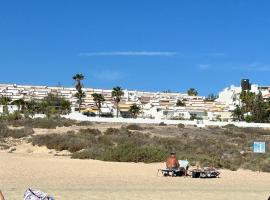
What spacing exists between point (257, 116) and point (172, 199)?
8821 centimetres

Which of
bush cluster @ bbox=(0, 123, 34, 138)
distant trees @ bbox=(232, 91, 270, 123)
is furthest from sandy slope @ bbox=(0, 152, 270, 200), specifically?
distant trees @ bbox=(232, 91, 270, 123)

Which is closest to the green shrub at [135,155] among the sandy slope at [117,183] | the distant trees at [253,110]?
the sandy slope at [117,183]

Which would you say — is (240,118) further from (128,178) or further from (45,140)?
(128,178)

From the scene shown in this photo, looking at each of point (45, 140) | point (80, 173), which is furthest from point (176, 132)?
point (80, 173)

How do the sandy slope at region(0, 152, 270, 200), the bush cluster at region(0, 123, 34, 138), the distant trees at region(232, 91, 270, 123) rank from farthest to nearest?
the distant trees at region(232, 91, 270, 123) → the bush cluster at region(0, 123, 34, 138) → the sandy slope at region(0, 152, 270, 200)

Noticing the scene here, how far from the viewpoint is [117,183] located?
19188 mm

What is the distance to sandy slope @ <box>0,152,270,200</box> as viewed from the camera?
52.4ft

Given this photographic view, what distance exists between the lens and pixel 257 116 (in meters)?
101

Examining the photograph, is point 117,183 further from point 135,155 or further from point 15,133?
point 15,133

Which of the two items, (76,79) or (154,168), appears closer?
(154,168)

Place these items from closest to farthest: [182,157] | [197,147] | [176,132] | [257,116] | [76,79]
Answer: [182,157] → [197,147] → [176,132] → [257,116] → [76,79]

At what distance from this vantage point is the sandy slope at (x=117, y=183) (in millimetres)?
15961

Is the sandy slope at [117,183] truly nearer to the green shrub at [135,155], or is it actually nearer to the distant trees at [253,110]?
the green shrub at [135,155]

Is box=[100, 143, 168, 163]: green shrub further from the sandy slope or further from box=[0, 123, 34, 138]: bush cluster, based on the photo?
box=[0, 123, 34, 138]: bush cluster
